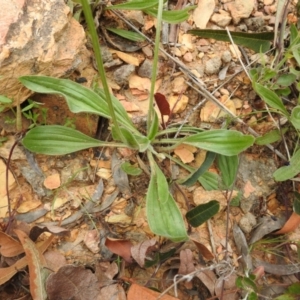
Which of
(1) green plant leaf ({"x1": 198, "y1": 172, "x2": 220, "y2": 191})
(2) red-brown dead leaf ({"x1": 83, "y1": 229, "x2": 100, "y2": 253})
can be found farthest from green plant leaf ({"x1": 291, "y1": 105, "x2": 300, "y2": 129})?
(2) red-brown dead leaf ({"x1": 83, "y1": 229, "x2": 100, "y2": 253})

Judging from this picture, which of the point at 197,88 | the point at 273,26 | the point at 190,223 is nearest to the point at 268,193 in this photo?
the point at 190,223

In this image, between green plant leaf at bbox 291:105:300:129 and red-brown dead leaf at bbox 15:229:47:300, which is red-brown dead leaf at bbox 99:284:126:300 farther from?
green plant leaf at bbox 291:105:300:129

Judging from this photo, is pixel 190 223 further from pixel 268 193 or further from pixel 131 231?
pixel 268 193

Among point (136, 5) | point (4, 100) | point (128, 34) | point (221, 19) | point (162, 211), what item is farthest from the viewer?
point (221, 19)

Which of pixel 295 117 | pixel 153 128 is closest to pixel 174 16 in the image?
pixel 153 128

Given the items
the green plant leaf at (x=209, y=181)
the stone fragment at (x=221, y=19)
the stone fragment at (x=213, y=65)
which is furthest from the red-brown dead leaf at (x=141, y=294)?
the stone fragment at (x=221, y=19)

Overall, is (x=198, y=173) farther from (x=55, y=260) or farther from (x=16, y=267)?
(x=16, y=267)

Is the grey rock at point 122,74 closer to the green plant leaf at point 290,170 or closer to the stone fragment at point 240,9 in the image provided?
the stone fragment at point 240,9
